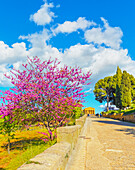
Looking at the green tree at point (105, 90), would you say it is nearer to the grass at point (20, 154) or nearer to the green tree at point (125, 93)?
the green tree at point (125, 93)

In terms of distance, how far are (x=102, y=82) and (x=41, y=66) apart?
175 feet

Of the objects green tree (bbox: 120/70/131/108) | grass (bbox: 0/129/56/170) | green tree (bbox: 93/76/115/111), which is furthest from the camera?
green tree (bbox: 93/76/115/111)

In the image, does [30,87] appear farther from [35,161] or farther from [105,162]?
[35,161]

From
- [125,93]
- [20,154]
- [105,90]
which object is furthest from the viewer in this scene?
[105,90]

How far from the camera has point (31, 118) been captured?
7.69m

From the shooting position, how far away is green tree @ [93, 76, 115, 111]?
5791 cm

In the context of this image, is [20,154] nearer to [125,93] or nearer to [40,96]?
[40,96]

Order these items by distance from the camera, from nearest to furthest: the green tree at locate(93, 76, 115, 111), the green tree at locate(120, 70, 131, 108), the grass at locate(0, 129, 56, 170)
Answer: the grass at locate(0, 129, 56, 170) < the green tree at locate(120, 70, 131, 108) < the green tree at locate(93, 76, 115, 111)

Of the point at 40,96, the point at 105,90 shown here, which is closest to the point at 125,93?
the point at 105,90

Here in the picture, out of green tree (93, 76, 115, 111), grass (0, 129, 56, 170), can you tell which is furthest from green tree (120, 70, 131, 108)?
grass (0, 129, 56, 170)

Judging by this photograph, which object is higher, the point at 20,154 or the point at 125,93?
the point at 125,93

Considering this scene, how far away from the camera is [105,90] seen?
195ft

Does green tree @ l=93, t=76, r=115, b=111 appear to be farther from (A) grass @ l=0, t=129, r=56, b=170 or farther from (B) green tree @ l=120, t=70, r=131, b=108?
(A) grass @ l=0, t=129, r=56, b=170

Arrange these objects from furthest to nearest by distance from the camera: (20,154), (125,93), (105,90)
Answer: (105,90)
(125,93)
(20,154)
